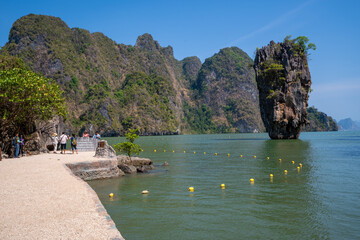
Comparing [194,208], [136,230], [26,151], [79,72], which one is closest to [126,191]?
[194,208]

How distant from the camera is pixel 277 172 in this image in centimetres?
2044

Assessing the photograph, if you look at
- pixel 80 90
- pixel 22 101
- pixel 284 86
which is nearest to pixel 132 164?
pixel 22 101

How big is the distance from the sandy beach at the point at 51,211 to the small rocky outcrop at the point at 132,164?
29.8 ft

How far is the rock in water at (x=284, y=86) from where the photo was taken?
75562 millimetres

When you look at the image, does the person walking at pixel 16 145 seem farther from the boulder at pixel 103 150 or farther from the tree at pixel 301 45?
the tree at pixel 301 45

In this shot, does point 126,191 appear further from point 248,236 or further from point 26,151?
point 26,151

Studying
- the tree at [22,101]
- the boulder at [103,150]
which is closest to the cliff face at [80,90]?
the tree at [22,101]

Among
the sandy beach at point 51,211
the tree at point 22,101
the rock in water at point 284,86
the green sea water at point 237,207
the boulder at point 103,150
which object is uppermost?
the rock in water at point 284,86

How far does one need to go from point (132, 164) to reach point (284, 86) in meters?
64.1

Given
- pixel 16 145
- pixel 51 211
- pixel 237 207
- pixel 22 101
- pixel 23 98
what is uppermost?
pixel 23 98

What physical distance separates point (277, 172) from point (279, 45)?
70.2 m

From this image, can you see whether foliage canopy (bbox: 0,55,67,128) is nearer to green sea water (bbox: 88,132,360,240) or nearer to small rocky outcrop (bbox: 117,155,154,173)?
small rocky outcrop (bbox: 117,155,154,173)

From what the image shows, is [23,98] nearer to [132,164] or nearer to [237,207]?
[132,164]

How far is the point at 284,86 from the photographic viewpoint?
76.5 m
